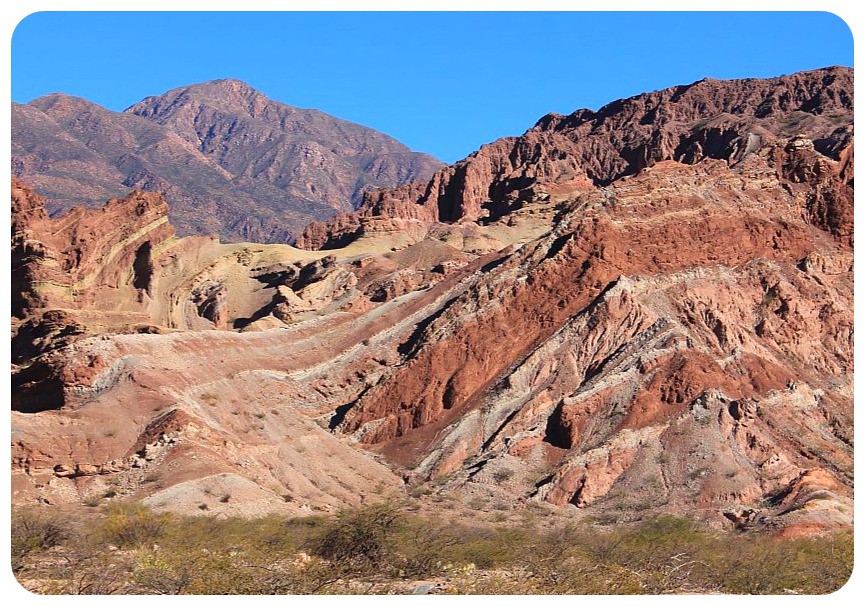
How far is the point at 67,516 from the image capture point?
1286 inches

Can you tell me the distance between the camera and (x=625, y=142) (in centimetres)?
16475

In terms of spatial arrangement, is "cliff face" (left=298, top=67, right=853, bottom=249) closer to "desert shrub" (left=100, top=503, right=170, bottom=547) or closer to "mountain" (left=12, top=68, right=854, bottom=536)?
"mountain" (left=12, top=68, right=854, bottom=536)

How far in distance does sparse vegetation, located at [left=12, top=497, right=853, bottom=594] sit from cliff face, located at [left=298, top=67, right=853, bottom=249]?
294ft

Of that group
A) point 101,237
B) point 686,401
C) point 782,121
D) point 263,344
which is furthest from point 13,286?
point 782,121

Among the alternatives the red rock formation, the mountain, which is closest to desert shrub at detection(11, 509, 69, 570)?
the mountain

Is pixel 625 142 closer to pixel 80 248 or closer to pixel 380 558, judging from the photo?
pixel 80 248

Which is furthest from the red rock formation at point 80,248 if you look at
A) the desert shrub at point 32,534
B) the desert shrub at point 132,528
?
the desert shrub at point 32,534

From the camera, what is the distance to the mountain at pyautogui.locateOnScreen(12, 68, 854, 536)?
39.0 metres

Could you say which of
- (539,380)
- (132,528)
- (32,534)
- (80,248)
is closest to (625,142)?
(80,248)

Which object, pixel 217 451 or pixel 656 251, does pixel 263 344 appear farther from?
pixel 656 251

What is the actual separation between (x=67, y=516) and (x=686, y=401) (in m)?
20.7

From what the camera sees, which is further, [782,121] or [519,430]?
[782,121]

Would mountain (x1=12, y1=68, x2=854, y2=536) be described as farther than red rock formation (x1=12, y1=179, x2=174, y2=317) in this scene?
No

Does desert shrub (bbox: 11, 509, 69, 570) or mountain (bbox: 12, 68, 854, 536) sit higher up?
mountain (bbox: 12, 68, 854, 536)
